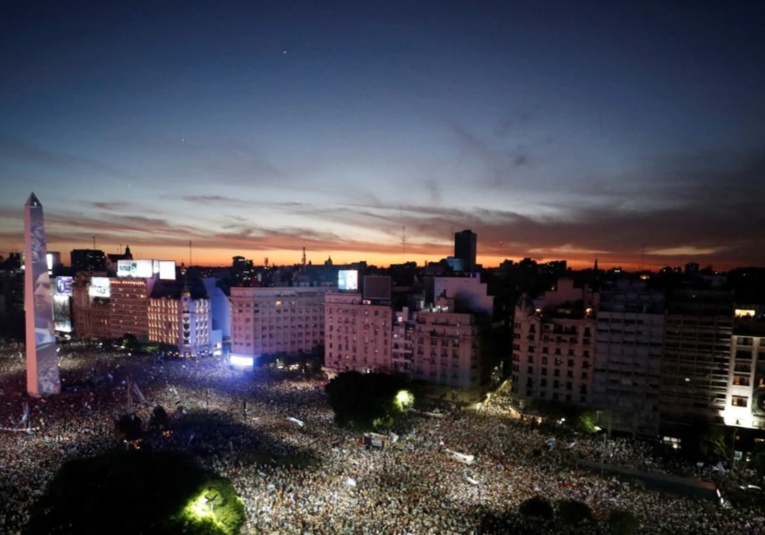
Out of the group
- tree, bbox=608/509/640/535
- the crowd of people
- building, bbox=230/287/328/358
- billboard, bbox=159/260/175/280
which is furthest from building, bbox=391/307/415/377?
billboard, bbox=159/260/175/280

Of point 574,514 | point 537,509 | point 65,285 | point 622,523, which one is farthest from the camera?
point 65,285

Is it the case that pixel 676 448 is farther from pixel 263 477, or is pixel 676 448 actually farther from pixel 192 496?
pixel 192 496

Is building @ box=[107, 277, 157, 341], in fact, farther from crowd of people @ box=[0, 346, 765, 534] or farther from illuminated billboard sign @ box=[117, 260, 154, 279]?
crowd of people @ box=[0, 346, 765, 534]

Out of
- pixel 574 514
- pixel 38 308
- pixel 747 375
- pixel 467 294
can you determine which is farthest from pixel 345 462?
pixel 38 308

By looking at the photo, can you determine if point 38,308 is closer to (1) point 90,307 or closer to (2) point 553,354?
(2) point 553,354

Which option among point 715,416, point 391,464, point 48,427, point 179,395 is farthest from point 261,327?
point 715,416
